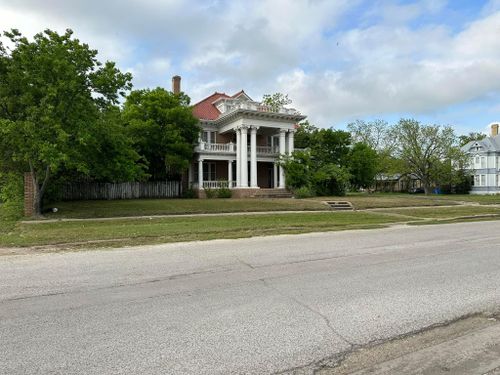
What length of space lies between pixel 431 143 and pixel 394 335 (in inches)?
2325

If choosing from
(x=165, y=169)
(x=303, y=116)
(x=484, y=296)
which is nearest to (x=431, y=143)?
(x=303, y=116)

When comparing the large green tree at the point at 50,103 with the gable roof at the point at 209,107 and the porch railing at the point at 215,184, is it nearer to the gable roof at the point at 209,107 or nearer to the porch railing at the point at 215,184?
the porch railing at the point at 215,184

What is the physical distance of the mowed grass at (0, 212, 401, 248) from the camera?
1141cm

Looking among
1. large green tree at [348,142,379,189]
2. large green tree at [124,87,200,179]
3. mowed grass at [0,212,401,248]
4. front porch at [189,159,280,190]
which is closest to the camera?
mowed grass at [0,212,401,248]

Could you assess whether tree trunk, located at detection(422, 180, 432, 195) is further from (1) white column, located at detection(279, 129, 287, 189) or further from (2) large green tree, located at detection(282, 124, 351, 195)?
(1) white column, located at detection(279, 129, 287, 189)

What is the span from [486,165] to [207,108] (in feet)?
148

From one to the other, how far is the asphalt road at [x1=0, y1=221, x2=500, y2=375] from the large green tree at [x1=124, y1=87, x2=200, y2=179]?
21.3 metres

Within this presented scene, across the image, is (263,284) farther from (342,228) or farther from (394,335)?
→ (342,228)

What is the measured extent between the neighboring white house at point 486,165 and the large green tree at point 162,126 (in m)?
47.7

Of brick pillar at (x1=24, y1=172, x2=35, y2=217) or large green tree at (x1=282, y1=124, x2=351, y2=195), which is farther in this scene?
large green tree at (x1=282, y1=124, x2=351, y2=195)

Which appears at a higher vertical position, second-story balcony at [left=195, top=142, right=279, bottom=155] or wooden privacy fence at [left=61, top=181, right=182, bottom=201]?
second-story balcony at [left=195, top=142, right=279, bottom=155]

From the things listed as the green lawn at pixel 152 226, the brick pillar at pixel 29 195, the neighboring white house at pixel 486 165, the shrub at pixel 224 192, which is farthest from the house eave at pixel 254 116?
the neighboring white house at pixel 486 165

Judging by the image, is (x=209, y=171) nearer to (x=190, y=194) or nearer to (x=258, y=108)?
(x=190, y=194)

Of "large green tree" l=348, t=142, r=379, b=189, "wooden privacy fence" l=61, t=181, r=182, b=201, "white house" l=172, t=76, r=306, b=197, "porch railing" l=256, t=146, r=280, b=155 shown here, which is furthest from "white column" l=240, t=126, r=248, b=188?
"large green tree" l=348, t=142, r=379, b=189
